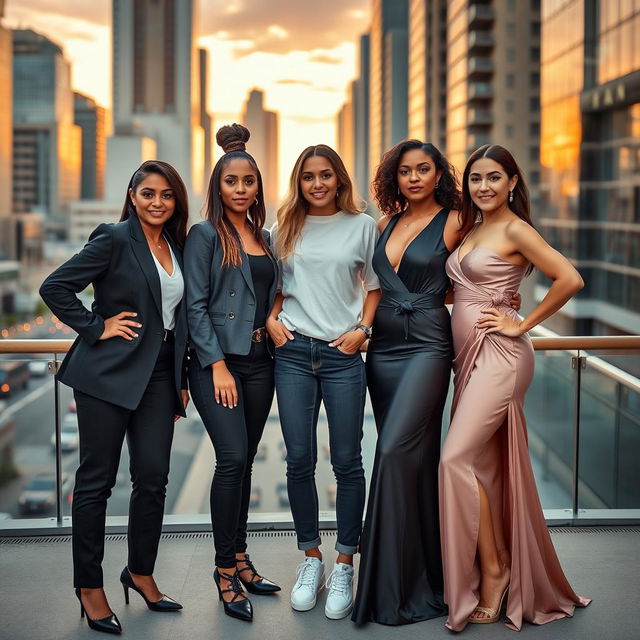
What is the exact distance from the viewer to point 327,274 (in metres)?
3.09

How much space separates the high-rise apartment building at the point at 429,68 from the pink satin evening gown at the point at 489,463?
2266 inches

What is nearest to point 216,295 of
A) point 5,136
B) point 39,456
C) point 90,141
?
point 39,456

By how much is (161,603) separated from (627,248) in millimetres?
23503

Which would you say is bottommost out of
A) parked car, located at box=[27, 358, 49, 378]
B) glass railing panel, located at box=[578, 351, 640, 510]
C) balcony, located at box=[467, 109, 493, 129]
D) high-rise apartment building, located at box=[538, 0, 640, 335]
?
glass railing panel, located at box=[578, 351, 640, 510]

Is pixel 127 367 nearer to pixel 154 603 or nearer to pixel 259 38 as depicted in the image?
pixel 154 603

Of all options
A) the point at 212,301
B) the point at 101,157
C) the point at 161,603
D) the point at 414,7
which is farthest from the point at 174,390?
the point at 101,157

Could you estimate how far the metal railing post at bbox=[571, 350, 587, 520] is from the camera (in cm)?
407

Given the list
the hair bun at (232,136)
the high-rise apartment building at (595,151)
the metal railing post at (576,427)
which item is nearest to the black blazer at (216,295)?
the hair bun at (232,136)

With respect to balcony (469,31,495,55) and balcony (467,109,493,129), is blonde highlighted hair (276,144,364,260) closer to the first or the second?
balcony (469,31,495,55)

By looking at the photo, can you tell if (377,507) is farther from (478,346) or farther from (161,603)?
(161,603)

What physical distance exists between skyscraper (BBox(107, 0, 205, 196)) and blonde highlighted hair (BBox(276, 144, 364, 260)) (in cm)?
15479

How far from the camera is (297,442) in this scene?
3.10m

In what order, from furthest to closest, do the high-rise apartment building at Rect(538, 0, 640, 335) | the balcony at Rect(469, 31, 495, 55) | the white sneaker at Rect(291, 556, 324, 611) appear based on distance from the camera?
1. the balcony at Rect(469, 31, 495, 55)
2. the high-rise apartment building at Rect(538, 0, 640, 335)
3. the white sneaker at Rect(291, 556, 324, 611)

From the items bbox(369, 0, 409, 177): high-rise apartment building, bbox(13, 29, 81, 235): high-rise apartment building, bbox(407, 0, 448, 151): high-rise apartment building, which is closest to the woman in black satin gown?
bbox(407, 0, 448, 151): high-rise apartment building
